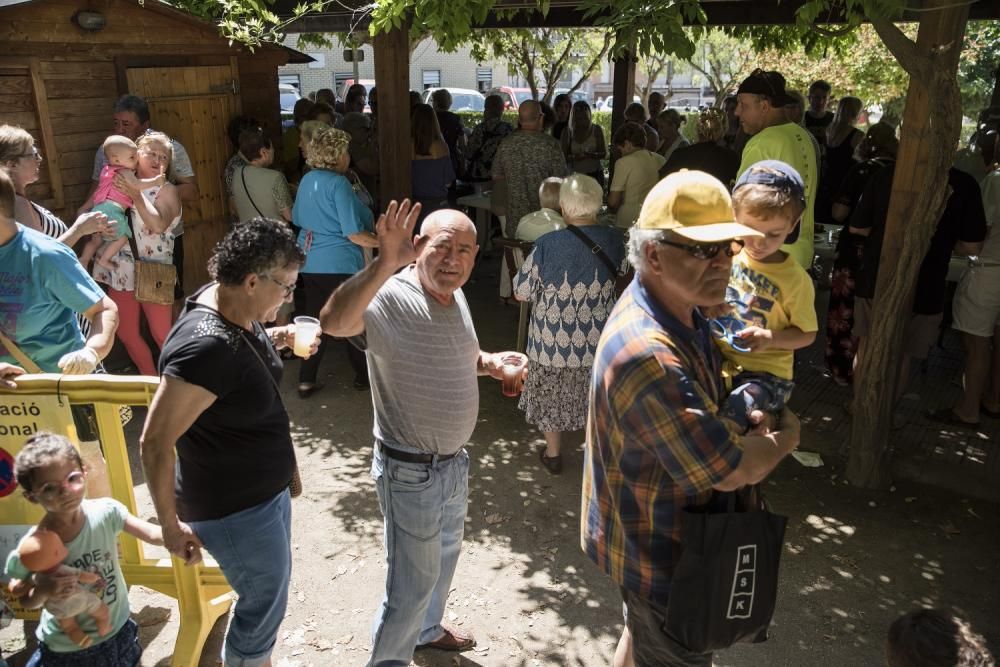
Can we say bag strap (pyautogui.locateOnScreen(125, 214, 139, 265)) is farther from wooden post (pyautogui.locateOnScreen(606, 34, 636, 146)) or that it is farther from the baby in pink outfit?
wooden post (pyautogui.locateOnScreen(606, 34, 636, 146))

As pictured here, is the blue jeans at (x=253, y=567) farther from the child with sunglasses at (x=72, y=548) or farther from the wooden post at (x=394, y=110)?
the wooden post at (x=394, y=110)

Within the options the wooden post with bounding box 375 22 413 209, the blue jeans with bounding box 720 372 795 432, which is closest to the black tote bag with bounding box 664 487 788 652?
the blue jeans with bounding box 720 372 795 432

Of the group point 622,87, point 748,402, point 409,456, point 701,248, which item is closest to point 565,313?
point 409,456

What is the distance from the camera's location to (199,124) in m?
6.81

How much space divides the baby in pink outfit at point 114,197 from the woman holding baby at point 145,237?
50mm

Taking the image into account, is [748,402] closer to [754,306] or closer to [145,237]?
[754,306]

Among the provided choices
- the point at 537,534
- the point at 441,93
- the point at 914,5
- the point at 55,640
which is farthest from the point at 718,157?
the point at 441,93

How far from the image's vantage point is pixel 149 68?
20.8 feet

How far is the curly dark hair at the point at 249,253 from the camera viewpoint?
2400mm

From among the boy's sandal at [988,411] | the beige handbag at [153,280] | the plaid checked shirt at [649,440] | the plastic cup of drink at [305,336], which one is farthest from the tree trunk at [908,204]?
the beige handbag at [153,280]

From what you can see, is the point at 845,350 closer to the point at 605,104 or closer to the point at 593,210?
the point at 593,210

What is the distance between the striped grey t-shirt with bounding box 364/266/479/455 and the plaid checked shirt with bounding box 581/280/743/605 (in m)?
0.59

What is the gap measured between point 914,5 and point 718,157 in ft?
5.15

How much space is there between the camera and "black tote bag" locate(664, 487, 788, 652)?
2033mm
